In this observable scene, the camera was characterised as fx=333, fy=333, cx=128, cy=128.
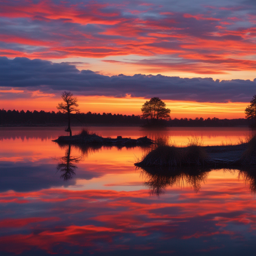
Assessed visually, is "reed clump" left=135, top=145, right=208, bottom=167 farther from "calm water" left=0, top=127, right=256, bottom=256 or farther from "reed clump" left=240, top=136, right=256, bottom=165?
"calm water" left=0, top=127, right=256, bottom=256

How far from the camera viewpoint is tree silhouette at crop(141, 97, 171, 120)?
88.8m

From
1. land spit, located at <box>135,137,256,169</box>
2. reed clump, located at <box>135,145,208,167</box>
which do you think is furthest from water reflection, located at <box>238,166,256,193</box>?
reed clump, located at <box>135,145,208,167</box>

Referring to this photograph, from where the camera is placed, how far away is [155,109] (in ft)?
291

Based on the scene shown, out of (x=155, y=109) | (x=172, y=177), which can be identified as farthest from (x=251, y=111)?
(x=172, y=177)

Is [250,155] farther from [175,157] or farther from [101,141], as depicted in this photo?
[101,141]

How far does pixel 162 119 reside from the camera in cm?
8912

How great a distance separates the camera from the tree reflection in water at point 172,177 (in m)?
14.0

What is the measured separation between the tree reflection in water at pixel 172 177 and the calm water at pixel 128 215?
46mm

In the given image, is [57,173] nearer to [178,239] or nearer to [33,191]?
[33,191]

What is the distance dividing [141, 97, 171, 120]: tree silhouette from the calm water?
2859 inches

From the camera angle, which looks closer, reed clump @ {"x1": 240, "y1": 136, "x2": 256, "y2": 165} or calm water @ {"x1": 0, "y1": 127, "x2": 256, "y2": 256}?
calm water @ {"x1": 0, "y1": 127, "x2": 256, "y2": 256}

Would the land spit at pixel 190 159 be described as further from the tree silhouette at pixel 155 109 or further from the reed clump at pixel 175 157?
the tree silhouette at pixel 155 109

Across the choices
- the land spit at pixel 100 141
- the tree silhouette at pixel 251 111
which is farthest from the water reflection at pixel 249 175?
the tree silhouette at pixel 251 111

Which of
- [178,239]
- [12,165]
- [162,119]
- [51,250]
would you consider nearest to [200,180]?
[178,239]
